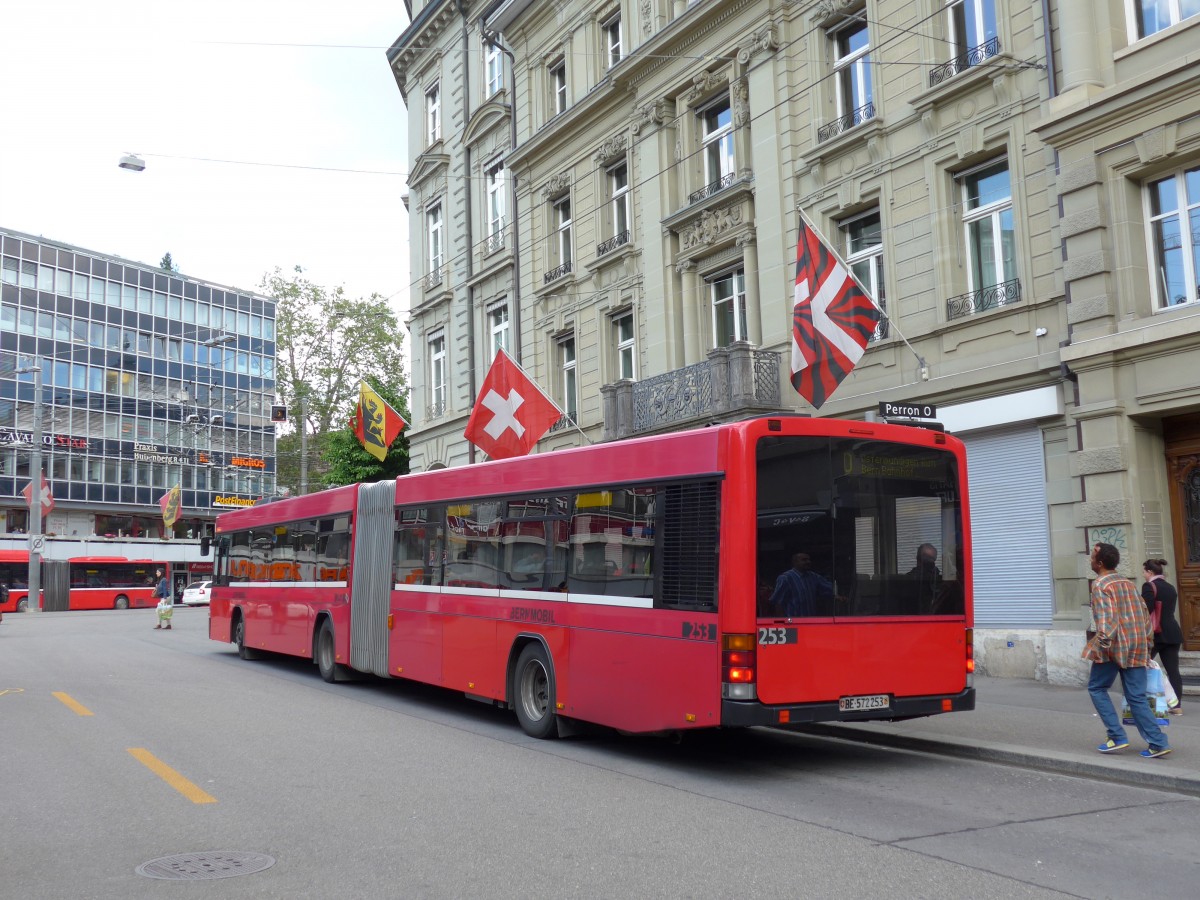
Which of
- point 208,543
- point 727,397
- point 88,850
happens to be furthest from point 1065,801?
point 208,543

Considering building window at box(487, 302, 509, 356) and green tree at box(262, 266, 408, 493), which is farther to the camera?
green tree at box(262, 266, 408, 493)

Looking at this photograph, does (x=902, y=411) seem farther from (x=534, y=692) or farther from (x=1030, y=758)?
(x=534, y=692)

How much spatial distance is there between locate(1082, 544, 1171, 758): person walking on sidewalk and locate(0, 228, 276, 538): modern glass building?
5751cm

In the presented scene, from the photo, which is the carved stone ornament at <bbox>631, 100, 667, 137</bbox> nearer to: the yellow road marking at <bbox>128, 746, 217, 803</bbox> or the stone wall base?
the stone wall base

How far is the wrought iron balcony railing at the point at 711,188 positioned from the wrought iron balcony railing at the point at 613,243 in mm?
2238

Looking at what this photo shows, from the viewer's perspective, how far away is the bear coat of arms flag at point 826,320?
15.5m

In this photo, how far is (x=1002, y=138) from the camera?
Result: 51.9 ft

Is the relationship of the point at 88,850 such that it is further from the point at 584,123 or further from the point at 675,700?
the point at 584,123

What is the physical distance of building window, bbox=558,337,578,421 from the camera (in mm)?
26391

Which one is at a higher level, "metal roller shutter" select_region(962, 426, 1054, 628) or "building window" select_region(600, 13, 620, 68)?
"building window" select_region(600, 13, 620, 68)

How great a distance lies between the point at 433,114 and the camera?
3397 cm

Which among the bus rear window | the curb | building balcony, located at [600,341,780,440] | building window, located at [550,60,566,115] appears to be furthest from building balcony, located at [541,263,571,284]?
the bus rear window

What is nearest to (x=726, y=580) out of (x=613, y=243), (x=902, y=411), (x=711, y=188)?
(x=902, y=411)

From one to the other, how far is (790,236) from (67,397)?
196 feet
